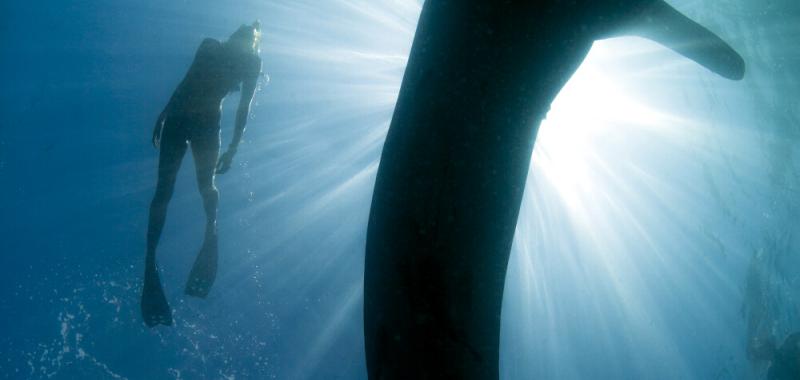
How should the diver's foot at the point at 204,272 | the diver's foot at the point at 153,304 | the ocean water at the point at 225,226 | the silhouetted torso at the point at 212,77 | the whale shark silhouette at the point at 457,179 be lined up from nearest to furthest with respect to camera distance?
the whale shark silhouette at the point at 457,179 → the diver's foot at the point at 153,304 → the silhouetted torso at the point at 212,77 → the diver's foot at the point at 204,272 → the ocean water at the point at 225,226

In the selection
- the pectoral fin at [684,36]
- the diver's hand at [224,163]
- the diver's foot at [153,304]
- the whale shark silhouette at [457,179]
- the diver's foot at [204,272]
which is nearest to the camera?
the whale shark silhouette at [457,179]

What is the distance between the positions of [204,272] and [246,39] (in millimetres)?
3095

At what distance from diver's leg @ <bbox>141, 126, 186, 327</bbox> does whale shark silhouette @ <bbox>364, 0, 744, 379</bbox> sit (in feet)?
13.3

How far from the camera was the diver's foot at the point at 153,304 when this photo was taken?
4031mm

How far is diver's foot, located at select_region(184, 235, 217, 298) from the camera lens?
15.2 ft

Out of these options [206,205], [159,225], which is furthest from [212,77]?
[159,225]

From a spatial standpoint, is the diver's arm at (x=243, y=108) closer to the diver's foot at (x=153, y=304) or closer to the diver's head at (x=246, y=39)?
the diver's head at (x=246, y=39)

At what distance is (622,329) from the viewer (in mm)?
57312

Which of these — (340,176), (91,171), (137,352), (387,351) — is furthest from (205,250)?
(91,171)

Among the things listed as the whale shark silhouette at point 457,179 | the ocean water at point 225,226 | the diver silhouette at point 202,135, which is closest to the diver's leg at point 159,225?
the diver silhouette at point 202,135

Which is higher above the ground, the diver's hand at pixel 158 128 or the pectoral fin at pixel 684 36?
the pectoral fin at pixel 684 36

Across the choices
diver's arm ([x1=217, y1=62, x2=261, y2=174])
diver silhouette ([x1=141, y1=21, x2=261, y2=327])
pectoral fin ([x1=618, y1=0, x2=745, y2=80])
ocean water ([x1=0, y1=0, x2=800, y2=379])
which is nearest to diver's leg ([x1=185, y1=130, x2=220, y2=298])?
diver silhouette ([x1=141, y1=21, x2=261, y2=327])

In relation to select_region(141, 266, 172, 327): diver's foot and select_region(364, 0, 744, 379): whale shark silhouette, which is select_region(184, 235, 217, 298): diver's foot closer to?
select_region(141, 266, 172, 327): diver's foot

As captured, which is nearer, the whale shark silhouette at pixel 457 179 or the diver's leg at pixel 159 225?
the whale shark silhouette at pixel 457 179
